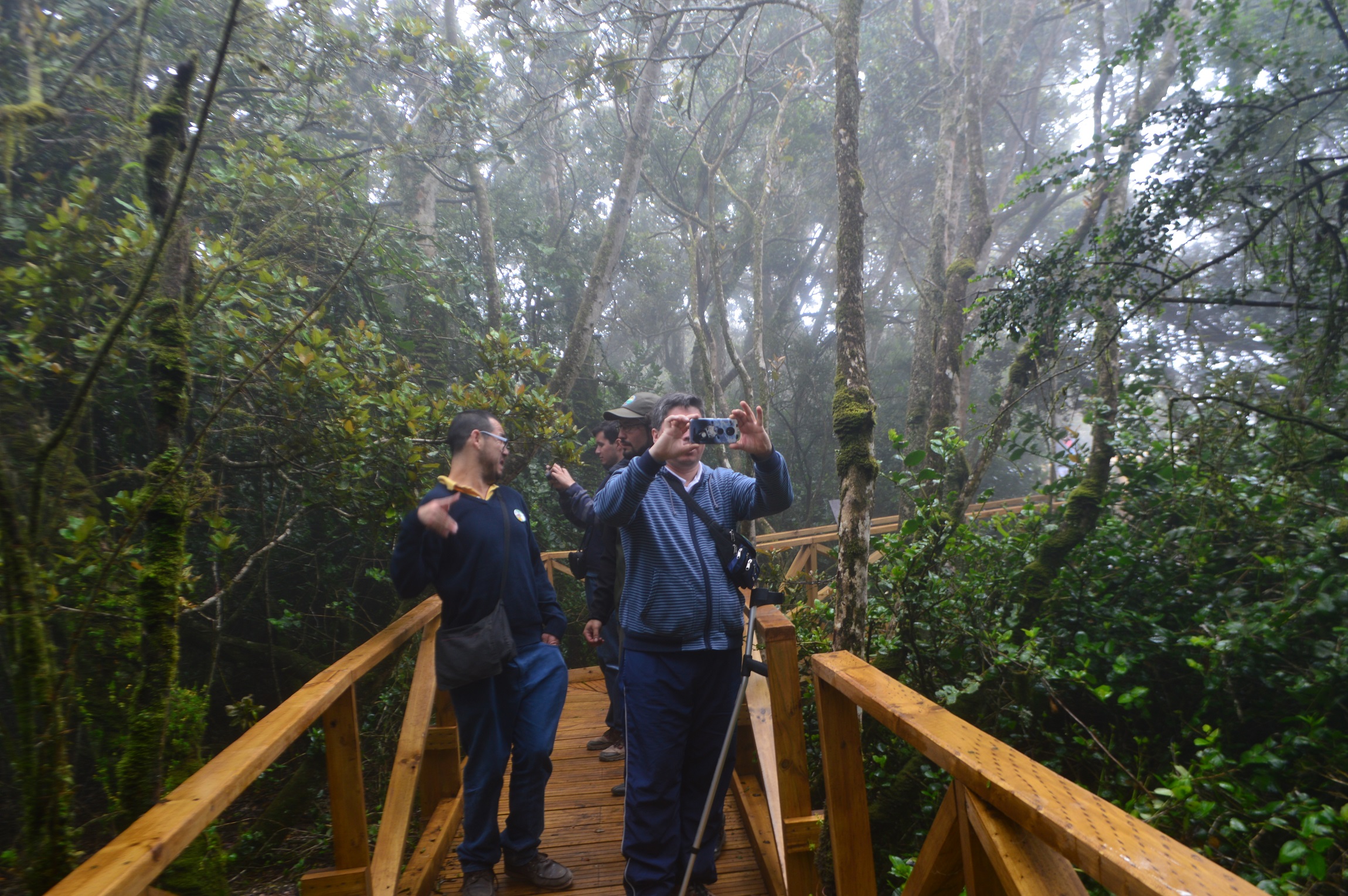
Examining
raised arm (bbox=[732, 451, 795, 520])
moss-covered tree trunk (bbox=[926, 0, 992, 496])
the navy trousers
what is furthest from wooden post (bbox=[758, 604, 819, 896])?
moss-covered tree trunk (bbox=[926, 0, 992, 496])

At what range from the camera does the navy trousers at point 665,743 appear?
2412 mm

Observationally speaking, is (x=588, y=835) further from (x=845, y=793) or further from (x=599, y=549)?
(x=845, y=793)

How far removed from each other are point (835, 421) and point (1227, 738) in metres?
2.43

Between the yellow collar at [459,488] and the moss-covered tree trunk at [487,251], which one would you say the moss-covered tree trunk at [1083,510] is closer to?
the yellow collar at [459,488]

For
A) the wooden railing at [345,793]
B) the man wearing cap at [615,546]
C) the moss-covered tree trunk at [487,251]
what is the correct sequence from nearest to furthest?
the wooden railing at [345,793], the man wearing cap at [615,546], the moss-covered tree trunk at [487,251]

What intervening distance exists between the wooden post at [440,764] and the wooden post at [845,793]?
1.99 meters

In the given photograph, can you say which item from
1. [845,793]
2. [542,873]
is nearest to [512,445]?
[542,873]

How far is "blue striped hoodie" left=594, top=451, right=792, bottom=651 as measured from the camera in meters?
2.44

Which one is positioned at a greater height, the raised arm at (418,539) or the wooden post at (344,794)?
the raised arm at (418,539)

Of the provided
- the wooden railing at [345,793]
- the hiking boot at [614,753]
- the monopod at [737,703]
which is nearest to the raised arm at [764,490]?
the monopod at [737,703]

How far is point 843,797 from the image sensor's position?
193 cm

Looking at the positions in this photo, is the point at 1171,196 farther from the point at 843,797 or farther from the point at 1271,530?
the point at 843,797

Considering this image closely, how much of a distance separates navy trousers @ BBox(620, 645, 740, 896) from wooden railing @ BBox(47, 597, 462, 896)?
82 cm

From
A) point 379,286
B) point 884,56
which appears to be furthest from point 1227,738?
point 884,56
